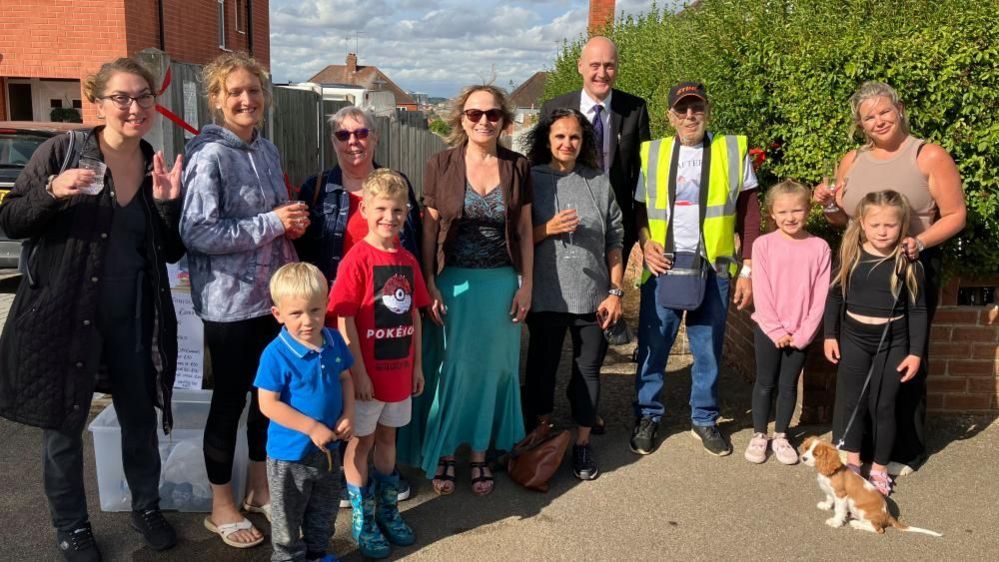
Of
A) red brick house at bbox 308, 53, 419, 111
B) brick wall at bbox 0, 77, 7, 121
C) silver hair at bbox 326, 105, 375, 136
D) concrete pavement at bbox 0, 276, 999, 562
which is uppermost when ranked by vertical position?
red brick house at bbox 308, 53, 419, 111

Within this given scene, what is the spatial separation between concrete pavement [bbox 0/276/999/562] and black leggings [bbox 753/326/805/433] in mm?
244

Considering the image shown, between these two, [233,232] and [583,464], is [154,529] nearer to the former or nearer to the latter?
[233,232]

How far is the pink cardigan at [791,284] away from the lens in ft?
14.0

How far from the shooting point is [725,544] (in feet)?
11.8

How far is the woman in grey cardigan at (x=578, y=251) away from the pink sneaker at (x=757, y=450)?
0.89m

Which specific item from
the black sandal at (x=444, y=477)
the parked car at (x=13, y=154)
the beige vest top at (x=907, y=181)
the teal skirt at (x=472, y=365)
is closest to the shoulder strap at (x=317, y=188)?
the teal skirt at (x=472, y=365)

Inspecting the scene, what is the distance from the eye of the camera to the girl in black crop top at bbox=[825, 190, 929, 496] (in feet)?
13.0

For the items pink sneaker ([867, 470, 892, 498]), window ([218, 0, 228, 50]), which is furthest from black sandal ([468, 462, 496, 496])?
window ([218, 0, 228, 50])

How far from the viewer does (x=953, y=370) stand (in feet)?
16.5

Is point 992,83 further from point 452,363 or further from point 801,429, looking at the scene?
point 452,363

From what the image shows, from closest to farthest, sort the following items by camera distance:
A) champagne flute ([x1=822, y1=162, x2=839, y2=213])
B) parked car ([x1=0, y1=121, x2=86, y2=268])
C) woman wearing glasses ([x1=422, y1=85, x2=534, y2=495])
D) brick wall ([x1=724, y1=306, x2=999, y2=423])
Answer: woman wearing glasses ([x1=422, y1=85, x2=534, y2=495]) → champagne flute ([x1=822, y1=162, x2=839, y2=213]) → brick wall ([x1=724, y1=306, x2=999, y2=423]) → parked car ([x1=0, y1=121, x2=86, y2=268])

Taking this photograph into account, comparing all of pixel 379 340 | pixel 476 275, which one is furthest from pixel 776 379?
pixel 379 340

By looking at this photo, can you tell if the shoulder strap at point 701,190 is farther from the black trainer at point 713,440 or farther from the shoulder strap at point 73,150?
the shoulder strap at point 73,150

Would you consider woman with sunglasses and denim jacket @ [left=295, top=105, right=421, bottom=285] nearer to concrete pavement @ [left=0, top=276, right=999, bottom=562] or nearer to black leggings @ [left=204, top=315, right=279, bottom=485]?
black leggings @ [left=204, top=315, right=279, bottom=485]
